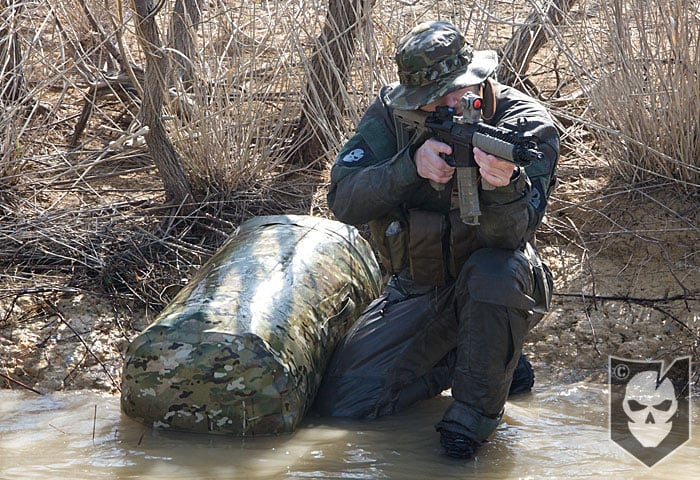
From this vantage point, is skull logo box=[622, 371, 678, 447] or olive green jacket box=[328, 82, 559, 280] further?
skull logo box=[622, 371, 678, 447]

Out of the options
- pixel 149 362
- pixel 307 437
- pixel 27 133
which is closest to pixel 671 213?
pixel 307 437

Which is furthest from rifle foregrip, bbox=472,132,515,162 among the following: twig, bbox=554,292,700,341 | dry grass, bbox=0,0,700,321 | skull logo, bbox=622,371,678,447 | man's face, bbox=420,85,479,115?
twig, bbox=554,292,700,341

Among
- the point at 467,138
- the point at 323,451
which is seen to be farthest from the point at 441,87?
the point at 323,451

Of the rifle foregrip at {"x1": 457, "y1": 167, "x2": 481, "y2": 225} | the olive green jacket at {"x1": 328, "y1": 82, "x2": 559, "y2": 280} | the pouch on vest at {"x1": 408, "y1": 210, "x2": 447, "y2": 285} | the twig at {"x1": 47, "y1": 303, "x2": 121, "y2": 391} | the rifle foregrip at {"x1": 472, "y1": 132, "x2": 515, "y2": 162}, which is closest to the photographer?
the rifle foregrip at {"x1": 472, "y1": 132, "x2": 515, "y2": 162}

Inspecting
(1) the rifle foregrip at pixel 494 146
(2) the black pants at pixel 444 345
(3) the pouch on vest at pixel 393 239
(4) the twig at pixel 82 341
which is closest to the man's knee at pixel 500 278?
(2) the black pants at pixel 444 345

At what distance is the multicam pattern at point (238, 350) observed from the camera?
3.22m

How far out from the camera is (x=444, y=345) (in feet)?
12.0

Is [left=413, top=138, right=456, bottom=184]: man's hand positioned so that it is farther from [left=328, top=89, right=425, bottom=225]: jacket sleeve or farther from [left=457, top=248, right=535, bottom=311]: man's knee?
[left=457, top=248, right=535, bottom=311]: man's knee

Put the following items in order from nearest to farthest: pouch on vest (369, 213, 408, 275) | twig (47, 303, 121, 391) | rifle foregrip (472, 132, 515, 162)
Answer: rifle foregrip (472, 132, 515, 162) → pouch on vest (369, 213, 408, 275) → twig (47, 303, 121, 391)

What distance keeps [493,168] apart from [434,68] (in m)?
0.52

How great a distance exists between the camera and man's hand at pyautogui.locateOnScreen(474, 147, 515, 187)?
114 inches

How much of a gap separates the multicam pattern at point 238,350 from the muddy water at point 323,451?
0.10 meters

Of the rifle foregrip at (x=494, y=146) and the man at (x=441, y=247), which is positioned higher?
the rifle foregrip at (x=494, y=146)

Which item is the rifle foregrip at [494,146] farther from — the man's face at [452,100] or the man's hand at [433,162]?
the man's face at [452,100]
